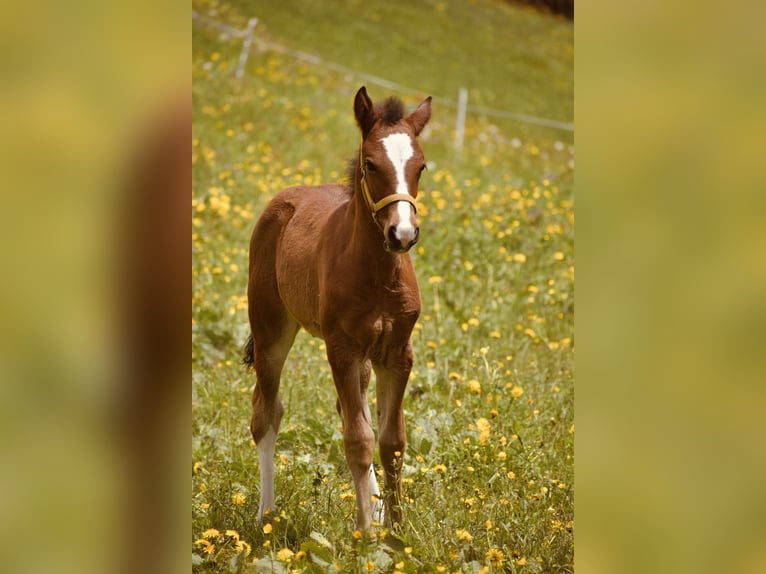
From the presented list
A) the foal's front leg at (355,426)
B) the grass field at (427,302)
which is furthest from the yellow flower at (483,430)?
the foal's front leg at (355,426)

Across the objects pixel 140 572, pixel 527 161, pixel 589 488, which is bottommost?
pixel 140 572

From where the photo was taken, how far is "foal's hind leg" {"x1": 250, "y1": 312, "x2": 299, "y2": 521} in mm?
3920

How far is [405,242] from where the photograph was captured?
2.93m

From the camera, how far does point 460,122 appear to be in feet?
38.2

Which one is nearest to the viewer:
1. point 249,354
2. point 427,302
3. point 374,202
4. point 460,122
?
point 374,202

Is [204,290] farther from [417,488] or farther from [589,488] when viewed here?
[589,488]

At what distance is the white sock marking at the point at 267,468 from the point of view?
384cm

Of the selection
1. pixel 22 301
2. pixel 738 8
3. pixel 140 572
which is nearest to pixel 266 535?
pixel 140 572

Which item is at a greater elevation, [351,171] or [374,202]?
[351,171]

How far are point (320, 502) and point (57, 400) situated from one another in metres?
2.28

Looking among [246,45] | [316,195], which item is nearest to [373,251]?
[316,195]

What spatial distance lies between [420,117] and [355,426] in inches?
48.5

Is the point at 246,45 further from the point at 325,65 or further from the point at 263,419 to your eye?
the point at 263,419

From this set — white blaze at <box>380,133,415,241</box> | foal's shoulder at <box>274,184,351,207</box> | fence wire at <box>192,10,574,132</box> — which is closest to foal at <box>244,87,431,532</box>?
white blaze at <box>380,133,415,241</box>
